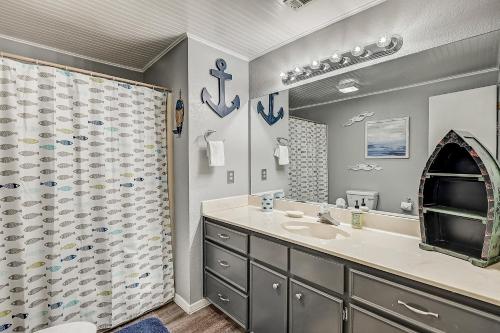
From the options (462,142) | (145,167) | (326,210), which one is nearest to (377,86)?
(462,142)

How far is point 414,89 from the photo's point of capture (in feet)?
5.15

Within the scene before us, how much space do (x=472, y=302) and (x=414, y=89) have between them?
1.23 m

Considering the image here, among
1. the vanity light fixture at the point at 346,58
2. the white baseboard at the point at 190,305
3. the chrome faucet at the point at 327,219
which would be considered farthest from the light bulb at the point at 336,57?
the white baseboard at the point at 190,305

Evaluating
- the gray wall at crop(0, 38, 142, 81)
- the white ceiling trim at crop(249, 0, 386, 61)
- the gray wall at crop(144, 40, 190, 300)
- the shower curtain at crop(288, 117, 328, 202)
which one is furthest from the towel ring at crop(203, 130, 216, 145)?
the gray wall at crop(0, 38, 142, 81)

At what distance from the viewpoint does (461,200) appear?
132 centimetres

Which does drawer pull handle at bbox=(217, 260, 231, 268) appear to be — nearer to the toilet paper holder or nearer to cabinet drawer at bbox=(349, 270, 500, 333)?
cabinet drawer at bbox=(349, 270, 500, 333)

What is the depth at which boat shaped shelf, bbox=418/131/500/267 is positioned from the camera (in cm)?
110

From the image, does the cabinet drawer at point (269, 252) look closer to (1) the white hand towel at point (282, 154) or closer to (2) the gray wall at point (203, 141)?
A: (2) the gray wall at point (203, 141)

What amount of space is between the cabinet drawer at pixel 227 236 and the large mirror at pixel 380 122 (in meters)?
0.70

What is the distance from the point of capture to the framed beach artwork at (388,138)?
1.60 meters

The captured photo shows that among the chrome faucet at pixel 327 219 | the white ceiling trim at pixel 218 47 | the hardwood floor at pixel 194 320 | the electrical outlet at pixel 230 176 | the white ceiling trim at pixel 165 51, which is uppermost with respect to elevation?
the white ceiling trim at pixel 165 51

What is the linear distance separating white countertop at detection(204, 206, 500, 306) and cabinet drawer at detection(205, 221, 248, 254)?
0.33ft

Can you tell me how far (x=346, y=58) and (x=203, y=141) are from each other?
1.37 metres

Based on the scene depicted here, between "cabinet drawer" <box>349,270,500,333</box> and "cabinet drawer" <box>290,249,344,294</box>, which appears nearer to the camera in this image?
"cabinet drawer" <box>349,270,500,333</box>
